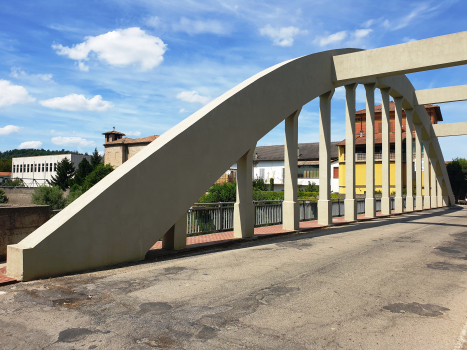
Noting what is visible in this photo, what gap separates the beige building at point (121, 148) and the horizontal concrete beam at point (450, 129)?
Result: 4998 cm

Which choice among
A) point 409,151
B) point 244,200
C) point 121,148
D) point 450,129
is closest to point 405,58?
point 244,200

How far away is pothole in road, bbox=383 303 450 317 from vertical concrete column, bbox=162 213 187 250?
16.4 feet

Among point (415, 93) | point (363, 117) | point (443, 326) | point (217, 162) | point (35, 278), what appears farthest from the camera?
point (363, 117)

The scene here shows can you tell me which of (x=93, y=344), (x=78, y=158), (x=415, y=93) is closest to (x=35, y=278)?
(x=93, y=344)

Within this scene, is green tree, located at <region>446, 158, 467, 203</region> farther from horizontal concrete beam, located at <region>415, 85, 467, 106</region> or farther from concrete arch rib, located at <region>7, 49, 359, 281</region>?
concrete arch rib, located at <region>7, 49, 359, 281</region>

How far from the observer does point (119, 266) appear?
286 inches

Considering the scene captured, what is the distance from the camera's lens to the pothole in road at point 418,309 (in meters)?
4.84

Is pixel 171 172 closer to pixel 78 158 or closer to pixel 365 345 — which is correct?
pixel 365 345

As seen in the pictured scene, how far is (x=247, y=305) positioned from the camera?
500cm

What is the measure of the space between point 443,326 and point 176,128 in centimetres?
655

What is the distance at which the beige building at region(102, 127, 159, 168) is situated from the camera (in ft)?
235

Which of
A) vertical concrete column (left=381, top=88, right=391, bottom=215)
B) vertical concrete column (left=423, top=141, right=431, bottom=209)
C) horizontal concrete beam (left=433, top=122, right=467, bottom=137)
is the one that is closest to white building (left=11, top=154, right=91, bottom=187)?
vertical concrete column (left=423, top=141, right=431, bottom=209)

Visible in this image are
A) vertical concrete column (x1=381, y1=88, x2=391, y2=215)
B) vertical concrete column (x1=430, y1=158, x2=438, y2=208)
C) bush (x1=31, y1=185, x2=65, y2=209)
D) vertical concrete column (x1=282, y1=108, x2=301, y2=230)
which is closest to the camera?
vertical concrete column (x1=282, y1=108, x2=301, y2=230)

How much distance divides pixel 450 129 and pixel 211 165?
1205 inches
